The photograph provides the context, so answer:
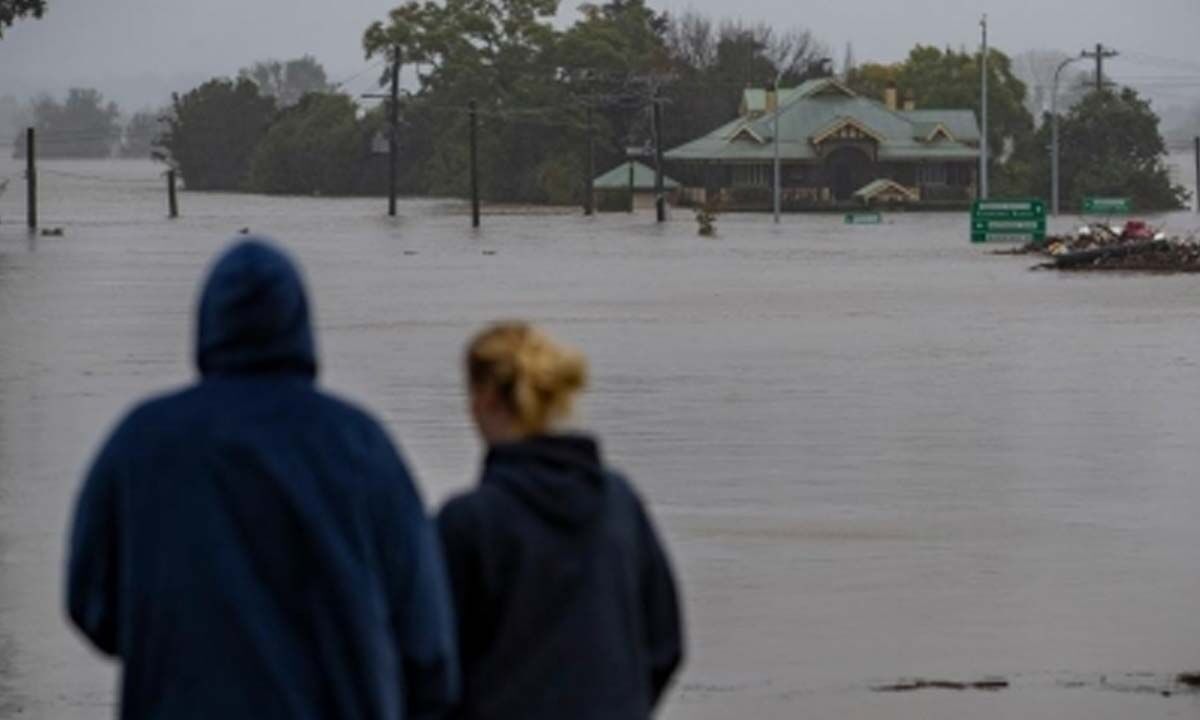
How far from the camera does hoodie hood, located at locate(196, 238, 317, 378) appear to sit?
5.79 meters

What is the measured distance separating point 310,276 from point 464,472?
4220 cm

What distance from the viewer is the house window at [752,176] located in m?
145

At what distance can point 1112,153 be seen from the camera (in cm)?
14350

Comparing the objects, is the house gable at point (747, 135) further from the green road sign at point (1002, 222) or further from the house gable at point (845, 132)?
the green road sign at point (1002, 222)

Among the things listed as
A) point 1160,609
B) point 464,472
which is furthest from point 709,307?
point 1160,609

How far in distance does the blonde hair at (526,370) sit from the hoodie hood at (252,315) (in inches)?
12.6

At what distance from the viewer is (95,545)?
590cm

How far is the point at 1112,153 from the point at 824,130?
1154cm

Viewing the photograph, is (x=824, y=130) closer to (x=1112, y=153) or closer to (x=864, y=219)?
(x=1112, y=153)

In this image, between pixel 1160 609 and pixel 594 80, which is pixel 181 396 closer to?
pixel 1160 609

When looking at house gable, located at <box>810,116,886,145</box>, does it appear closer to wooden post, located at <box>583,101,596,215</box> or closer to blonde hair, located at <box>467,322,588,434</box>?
wooden post, located at <box>583,101,596,215</box>

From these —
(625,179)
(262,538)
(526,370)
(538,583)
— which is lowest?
(625,179)

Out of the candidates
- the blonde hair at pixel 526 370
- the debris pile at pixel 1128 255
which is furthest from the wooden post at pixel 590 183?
the blonde hair at pixel 526 370

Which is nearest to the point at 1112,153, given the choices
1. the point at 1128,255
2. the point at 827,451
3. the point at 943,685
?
the point at 1128,255
